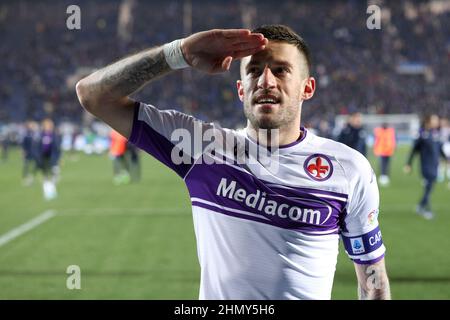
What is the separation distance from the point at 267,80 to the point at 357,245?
0.73 meters

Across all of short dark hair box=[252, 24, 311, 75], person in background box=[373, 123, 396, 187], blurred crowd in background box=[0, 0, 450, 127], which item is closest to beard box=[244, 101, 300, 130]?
short dark hair box=[252, 24, 311, 75]

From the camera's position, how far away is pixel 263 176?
2414 mm

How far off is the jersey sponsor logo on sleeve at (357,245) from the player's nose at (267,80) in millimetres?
681

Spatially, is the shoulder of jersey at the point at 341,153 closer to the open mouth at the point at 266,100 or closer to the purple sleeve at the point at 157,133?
the open mouth at the point at 266,100

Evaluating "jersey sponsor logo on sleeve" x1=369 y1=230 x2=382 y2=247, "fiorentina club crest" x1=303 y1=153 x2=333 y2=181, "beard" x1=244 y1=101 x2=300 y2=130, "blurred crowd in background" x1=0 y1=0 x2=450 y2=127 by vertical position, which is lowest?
"jersey sponsor logo on sleeve" x1=369 y1=230 x2=382 y2=247

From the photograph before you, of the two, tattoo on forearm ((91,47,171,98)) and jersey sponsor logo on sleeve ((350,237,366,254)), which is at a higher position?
tattoo on forearm ((91,47,171,98))

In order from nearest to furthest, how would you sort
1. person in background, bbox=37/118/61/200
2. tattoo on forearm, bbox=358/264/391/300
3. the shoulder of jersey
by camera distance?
tattoo on forearm, bbox=358/264/391/300, the shoulder of jersey, person in background, bbox=37/118/61/200

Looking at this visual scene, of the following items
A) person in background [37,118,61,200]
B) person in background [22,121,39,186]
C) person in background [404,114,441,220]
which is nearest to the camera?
person in background [404,114,441,220]

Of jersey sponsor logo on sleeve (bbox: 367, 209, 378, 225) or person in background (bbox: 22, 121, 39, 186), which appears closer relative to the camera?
jersey sponsor logo on sleeve (bbox: 367, 209, 378, 225)

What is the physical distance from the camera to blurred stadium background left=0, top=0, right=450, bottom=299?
26.7 ft

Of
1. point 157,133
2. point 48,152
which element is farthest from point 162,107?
point 157,133

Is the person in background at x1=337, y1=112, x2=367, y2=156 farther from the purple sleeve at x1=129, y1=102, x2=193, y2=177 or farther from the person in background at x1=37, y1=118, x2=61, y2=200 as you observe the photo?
the purple sleeve at x1=129, y1=102, x2=193, y2=177

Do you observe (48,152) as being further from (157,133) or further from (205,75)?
(205,75)
